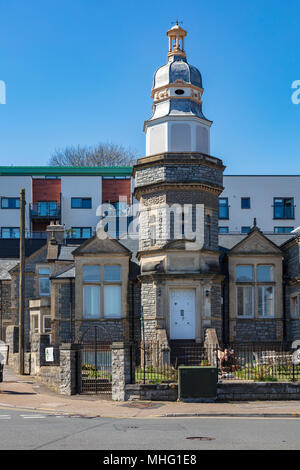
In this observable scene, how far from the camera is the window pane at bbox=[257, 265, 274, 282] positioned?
118 ft

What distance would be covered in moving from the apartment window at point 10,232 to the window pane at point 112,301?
31.5m

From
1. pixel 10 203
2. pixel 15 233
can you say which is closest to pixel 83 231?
pixel 15 233

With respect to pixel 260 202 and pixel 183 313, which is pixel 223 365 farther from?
pixel 260 202

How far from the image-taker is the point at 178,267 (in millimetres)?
33781

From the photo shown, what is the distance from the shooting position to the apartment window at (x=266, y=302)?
117 ft

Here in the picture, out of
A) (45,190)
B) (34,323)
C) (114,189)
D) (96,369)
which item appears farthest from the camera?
(114,189)

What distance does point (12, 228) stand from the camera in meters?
65.6

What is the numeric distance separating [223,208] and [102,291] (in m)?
32.9

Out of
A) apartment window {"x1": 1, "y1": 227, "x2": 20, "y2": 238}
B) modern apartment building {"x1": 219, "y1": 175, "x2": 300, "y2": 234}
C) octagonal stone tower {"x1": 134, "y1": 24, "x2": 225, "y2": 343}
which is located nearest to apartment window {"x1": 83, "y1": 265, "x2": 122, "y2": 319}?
octagonal stone tower {"x1": 134, "y1": 24, "x2": 225, "y2": 343}

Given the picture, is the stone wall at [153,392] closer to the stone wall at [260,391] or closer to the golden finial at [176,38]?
the stone wall at [260,391]

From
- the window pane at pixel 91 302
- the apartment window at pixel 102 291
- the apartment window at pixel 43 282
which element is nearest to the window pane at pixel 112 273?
the apartment window at pixel 102 291
